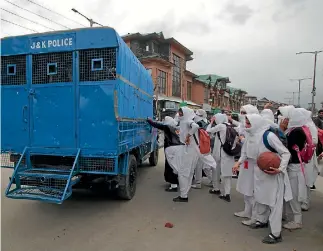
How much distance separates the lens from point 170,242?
12.1 ft

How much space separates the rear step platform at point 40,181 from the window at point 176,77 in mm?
29816

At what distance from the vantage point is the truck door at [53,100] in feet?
14.8

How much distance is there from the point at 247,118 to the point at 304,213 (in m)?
2.47

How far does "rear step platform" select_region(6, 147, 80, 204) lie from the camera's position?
3.99 metres

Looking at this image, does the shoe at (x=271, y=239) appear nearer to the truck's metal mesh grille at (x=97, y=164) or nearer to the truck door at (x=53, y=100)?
the truck's metal mesh grille at (x=97, y=164)

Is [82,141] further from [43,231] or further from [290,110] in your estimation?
[290,110]

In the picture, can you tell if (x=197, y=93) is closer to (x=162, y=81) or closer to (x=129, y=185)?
(x=162, y=81)

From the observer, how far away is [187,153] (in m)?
5.54

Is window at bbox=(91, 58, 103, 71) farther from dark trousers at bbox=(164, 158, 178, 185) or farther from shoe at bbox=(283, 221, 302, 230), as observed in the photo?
shoe at bbox=(283, 221, 302, 230)

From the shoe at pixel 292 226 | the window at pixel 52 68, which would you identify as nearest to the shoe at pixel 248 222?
the shoe at pixel 292 226

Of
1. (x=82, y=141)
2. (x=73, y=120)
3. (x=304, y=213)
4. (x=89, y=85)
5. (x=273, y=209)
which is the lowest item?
(x=304, y=213)

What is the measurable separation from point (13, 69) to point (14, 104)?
0.62 metres

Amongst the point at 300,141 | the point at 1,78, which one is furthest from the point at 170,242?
the point at 1,78

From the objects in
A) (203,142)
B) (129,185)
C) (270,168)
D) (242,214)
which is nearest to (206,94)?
(203,142)
